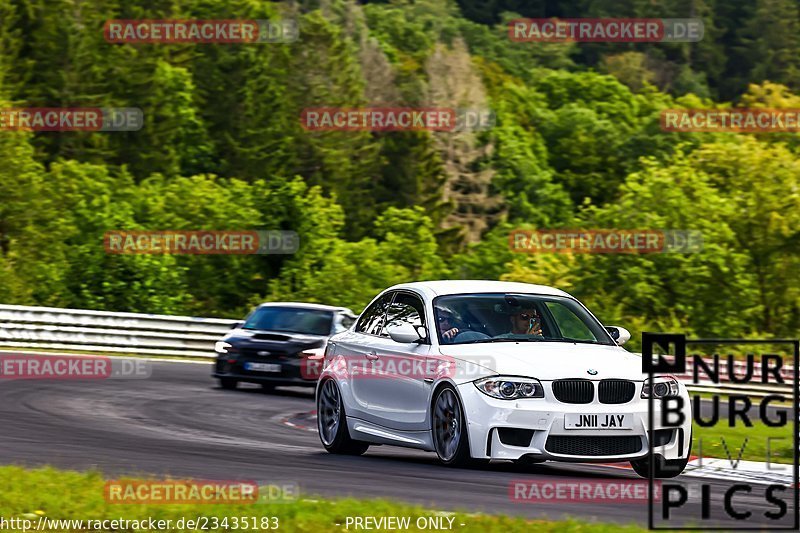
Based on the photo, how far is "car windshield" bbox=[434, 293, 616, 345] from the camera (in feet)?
42.7

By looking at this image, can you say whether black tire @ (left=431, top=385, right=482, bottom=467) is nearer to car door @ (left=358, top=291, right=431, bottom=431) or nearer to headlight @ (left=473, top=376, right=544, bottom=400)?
car door @ (left=358, top=291, right=431, bottom=431)

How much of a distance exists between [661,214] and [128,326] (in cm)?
1940

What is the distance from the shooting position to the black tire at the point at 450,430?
1227 cm

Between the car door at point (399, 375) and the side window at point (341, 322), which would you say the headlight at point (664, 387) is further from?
the side window at point (341, 322)

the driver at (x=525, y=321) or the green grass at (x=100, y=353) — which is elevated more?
the driver at (x=525, y=321)

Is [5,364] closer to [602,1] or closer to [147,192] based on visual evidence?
[147,192]

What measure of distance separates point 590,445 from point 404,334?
200cm

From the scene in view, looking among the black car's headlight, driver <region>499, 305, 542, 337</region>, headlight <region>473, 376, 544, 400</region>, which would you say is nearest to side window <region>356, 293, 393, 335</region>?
driver <region>499, 305, 542, 337</region>

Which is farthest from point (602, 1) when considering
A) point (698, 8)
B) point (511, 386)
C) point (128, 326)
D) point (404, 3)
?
point (511, 386)

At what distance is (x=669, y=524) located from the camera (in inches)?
362

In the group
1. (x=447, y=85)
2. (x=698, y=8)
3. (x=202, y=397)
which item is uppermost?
(x=698, y=8)

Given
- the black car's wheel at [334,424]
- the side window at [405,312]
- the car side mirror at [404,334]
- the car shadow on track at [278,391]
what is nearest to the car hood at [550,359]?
the car side mirror at [404,334]

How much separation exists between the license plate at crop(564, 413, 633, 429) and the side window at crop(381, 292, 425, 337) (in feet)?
6.71

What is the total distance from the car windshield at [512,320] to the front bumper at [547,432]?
978 mm
